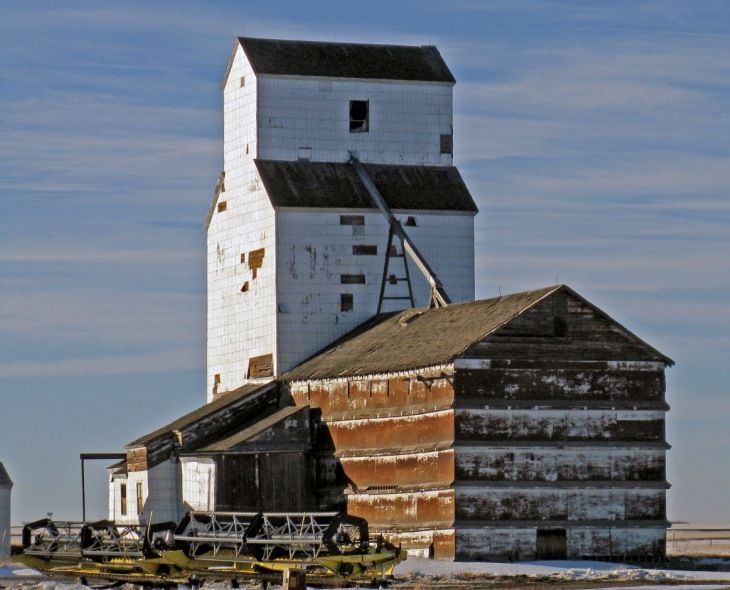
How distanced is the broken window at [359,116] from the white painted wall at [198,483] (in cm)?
1391

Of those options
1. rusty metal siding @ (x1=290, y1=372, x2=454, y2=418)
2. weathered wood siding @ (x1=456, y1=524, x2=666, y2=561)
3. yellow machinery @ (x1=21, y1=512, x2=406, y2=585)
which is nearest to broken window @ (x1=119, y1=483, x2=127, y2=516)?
rusty metal siding @ (x1=290, y1=372, x2=454, y2=418)

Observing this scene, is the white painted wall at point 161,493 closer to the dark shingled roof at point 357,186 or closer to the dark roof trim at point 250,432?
the dark roof trim at point 250,432

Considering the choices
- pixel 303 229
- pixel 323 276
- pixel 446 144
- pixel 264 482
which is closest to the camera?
pixel 264 482

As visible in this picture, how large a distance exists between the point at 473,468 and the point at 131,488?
667 inches

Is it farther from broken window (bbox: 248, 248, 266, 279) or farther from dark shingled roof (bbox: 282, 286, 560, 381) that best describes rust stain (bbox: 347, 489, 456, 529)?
broken window (bbox: 248, 248, 266, 279)

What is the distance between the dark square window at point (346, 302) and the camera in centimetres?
7200

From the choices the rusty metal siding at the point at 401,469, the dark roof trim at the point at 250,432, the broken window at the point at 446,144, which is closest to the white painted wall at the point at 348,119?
the broken window at the point at 446,144

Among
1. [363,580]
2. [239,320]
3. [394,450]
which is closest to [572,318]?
[394,450]

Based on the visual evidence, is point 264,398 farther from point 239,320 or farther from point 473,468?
point 473,468

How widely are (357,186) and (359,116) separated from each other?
302 cm

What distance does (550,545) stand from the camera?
59.0 m

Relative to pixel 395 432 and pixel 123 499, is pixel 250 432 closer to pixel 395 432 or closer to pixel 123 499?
pixel 395 432

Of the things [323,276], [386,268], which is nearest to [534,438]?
[386,268]

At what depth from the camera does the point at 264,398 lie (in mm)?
70188
